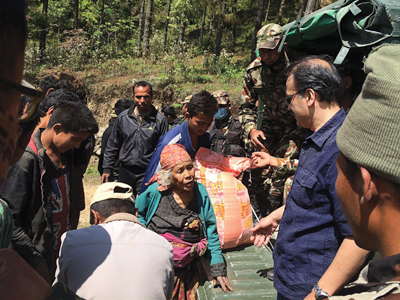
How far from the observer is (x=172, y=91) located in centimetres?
1236

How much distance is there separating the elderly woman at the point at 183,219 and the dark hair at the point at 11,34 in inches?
83.8

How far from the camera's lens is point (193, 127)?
3.52 m

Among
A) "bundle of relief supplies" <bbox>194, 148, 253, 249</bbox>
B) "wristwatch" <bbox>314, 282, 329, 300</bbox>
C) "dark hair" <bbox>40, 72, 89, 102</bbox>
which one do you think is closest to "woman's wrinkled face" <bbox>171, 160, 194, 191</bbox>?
"bundle of relief supplies" <bbox>194, 148, 253, 249</bbox>

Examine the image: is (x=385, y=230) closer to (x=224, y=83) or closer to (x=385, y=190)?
(x=385, y=190)

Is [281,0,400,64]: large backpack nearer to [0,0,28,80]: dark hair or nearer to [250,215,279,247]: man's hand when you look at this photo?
[250,215,279,247]: man's hand

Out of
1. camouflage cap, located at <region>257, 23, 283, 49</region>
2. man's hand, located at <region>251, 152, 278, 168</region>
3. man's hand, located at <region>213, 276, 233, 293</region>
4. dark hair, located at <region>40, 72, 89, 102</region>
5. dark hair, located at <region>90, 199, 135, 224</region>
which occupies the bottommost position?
man's hand, located at <region>213, 276, 233, 293</region>

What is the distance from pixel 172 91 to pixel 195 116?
9.15m

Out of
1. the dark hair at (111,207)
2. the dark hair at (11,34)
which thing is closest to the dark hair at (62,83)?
the dark hair at (111,207)

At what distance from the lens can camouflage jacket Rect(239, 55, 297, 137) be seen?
3.59 metres

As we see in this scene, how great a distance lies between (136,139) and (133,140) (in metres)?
0.04

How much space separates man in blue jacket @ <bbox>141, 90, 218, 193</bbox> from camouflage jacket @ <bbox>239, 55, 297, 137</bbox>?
0.63 meters

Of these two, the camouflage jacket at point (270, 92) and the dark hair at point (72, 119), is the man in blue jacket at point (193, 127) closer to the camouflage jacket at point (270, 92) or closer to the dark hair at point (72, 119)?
the camouflage jacket at point (270, 92)

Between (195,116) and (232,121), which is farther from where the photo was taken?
(232,121)

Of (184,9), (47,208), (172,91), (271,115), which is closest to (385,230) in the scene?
(47,208)
